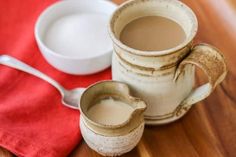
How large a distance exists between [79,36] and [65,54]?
4 cm

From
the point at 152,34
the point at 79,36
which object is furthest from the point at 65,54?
the point at 152,34

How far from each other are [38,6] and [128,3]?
27 cm

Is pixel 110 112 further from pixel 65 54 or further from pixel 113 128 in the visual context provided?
pixel 65 54

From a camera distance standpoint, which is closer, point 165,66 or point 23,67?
point 165,66

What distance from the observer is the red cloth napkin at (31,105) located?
2.05 feet

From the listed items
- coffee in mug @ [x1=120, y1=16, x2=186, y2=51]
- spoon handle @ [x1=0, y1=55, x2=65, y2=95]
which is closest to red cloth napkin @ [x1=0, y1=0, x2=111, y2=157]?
spoon handle @ [x1=0, y1=55, x2=65, y2=95]

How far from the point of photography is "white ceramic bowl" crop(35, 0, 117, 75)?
0.70 meters

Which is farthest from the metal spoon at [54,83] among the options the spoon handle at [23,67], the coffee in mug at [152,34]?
the coffee in mug at [152,34]

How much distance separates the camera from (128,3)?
2.11ft

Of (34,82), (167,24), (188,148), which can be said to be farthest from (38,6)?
(188,148)

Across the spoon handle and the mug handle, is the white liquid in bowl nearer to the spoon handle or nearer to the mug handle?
the spoon handle

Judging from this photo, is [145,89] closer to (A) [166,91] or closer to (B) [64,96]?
(A) [166,91]

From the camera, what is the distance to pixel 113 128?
550mm

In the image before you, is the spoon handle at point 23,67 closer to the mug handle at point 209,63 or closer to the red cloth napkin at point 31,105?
the red cloth napkin at point 31,105
